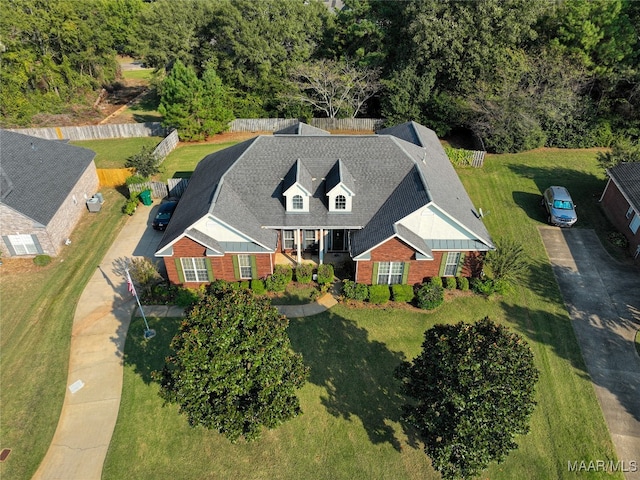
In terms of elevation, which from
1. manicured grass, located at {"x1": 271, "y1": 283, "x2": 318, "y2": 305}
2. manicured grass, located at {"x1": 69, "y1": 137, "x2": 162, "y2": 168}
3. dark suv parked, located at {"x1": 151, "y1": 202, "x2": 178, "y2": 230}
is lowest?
manicured grass, located at {"x1": 271, "y1": 283, "x2": 318, "y2": 305}

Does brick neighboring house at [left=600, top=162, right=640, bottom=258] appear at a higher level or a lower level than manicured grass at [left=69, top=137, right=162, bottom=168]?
higher

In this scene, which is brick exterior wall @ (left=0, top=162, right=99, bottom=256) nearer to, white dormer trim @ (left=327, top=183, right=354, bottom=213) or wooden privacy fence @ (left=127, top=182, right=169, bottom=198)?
wooden privacy fence @ (left=127, top=182, right=169, bottom=198)

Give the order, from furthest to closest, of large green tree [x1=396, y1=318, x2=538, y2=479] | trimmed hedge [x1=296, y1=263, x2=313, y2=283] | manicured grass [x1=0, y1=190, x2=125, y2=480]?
1. trimmed hedge [x1=296, y1=263, x2=313, y2=283]
2. manicured grass [x1=0, y1=190, x2=125, y2=480]
3. large green tree [x1=396, y1=318, x2=538, y2=479]

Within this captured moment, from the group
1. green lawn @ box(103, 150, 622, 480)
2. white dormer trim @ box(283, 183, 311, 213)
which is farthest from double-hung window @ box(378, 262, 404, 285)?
white dormer trim @ box(283, 183, 311, 213)

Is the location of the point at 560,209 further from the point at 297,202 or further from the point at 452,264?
the point at 297,202

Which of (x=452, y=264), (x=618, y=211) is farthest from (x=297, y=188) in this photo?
(x=618, y=211)

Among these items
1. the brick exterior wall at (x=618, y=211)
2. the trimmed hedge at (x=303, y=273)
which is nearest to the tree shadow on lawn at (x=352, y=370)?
the trimmed hedge at (x=303, y=273)

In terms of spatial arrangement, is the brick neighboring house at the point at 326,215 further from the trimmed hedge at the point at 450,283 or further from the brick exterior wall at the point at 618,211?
the brick exterior wall at the point at 618,211

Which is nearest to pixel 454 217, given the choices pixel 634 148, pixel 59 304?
pixel 634 148
